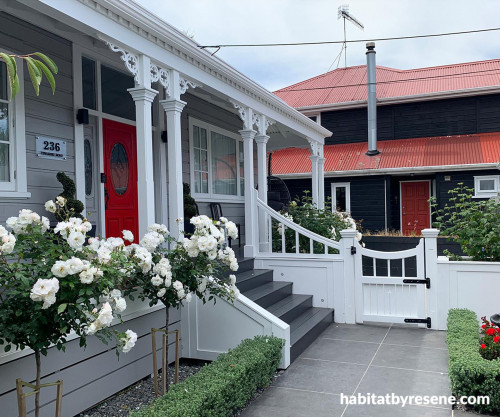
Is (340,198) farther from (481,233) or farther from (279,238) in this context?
(481,233)

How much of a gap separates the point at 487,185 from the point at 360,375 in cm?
1089

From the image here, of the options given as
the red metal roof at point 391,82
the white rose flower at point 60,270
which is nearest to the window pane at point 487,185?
the red metal roof at point 391,82

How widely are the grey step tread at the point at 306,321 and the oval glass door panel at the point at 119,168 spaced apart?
8.96 feet

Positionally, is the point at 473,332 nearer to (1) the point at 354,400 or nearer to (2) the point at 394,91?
(1) the point at 354,400

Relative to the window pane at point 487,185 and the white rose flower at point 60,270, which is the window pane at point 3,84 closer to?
the white rose flower at point 60,270

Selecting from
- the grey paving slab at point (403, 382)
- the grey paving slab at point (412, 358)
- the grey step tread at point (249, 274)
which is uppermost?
the grey step tread at point (249, 274)

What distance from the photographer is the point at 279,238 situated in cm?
711

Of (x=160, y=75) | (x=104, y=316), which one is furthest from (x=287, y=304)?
(x=104, y=316)

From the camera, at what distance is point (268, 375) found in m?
3.90

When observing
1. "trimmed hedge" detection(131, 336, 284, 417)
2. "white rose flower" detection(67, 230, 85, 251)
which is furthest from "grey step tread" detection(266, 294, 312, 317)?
"white rose flower" detection(67, 230, 85, 251)

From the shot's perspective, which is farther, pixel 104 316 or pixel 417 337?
pixel 417 337

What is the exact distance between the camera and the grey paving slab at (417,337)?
17.0 ft

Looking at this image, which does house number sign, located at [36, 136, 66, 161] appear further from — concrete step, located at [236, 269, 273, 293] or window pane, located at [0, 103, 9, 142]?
concrete step, located at [236, 269, 273, 293]

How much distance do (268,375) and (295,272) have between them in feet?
8.81
